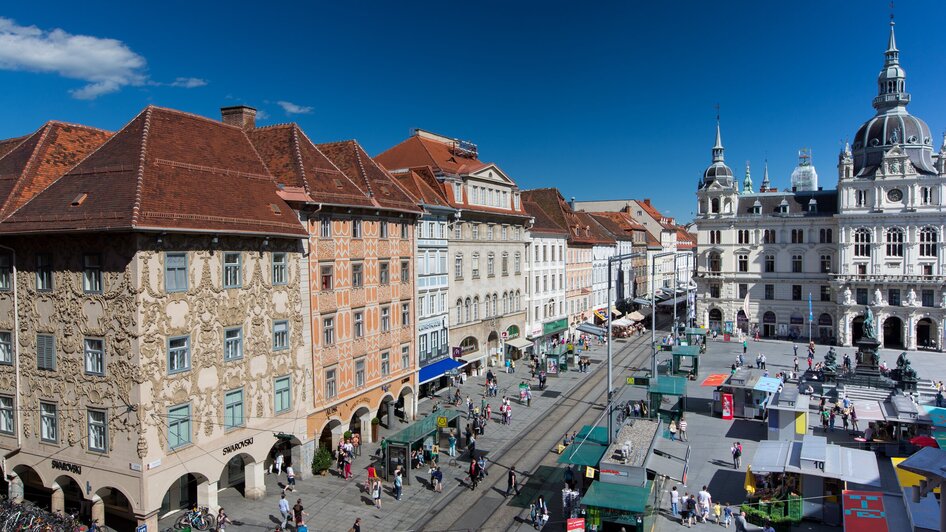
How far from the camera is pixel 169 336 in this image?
24031mm

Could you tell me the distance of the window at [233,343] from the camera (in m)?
26.3

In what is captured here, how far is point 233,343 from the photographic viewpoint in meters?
26.7

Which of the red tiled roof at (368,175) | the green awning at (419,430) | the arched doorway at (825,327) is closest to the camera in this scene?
the green awning at (419,430)

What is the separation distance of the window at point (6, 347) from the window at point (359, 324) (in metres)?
14.3

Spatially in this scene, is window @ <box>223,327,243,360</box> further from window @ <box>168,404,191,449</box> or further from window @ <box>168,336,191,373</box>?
window @ <box>168,404,191,449</box>

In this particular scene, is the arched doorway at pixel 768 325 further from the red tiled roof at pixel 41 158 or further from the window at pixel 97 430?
the window at pixel 97 430

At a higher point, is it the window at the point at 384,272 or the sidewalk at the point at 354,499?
the window at the point at 384,272

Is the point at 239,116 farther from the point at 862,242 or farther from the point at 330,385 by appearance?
the point at 862,242

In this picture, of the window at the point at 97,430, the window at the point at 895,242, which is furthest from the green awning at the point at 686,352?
the window at the point at 97,430

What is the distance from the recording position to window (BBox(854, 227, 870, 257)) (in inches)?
2761

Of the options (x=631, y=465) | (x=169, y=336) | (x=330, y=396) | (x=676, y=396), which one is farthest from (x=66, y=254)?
(x=676, y=396)

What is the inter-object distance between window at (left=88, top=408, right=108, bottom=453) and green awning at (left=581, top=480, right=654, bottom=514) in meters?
16.8

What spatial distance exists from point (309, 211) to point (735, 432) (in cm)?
2610

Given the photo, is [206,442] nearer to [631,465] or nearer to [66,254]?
[66,254]
